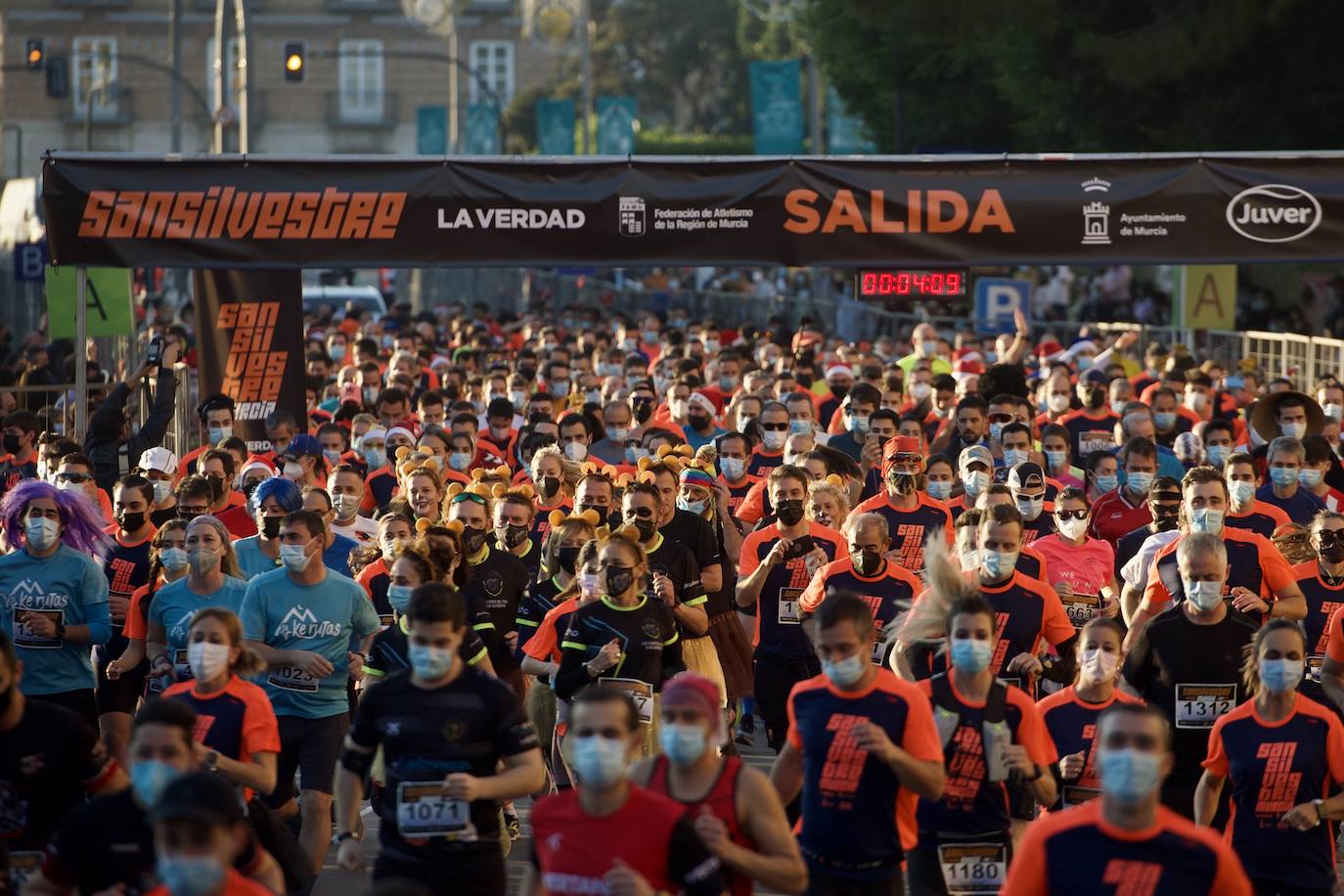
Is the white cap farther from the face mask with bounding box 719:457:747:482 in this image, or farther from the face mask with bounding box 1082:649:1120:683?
the face mask with bounding box 1082:649:1120:683

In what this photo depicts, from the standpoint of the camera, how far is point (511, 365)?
24922 millimetres

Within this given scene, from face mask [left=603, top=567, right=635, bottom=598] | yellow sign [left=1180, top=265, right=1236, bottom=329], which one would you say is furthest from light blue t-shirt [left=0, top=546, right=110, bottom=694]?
yellow sign [left=1180, top=265, right=1236, bottom=329]

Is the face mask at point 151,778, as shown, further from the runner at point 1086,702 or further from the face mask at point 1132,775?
the runner at point 1086,702

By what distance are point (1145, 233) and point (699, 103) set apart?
88.1 meters

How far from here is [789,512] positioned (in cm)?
1123

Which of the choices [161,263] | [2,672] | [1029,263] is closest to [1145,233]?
[1029,263]

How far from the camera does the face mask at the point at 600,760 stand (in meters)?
6.14

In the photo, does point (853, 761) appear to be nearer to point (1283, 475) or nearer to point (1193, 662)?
point (1193, 662)

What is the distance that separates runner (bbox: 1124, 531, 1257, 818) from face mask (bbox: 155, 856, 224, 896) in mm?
4384

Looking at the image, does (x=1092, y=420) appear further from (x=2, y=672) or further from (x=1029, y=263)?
(x=2, y=672)

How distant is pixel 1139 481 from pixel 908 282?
2739 mm

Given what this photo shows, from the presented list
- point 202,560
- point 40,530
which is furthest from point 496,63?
point 202,560

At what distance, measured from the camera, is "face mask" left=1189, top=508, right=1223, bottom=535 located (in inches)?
433

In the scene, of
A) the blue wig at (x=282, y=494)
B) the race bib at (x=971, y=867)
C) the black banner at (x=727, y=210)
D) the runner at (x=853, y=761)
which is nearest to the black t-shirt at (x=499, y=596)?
the blue wig at (x=282, y=494)
